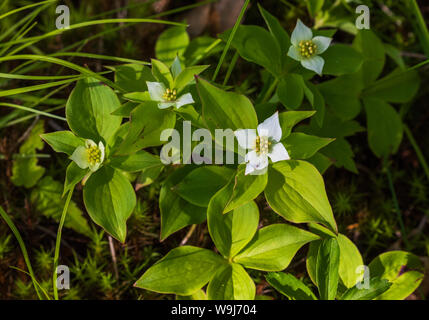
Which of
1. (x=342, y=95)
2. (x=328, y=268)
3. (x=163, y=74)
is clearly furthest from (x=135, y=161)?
(x=342, y=95)

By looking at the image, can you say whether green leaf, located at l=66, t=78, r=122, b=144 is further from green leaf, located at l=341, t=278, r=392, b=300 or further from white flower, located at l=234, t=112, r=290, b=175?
green leaf, located at l=341, t=278, r=392, b=300

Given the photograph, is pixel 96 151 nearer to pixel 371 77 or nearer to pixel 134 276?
pixel 134 276

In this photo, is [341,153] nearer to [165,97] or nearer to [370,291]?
[370,291]

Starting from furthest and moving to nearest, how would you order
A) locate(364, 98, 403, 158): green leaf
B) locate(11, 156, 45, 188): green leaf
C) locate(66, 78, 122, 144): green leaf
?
locate(364, 98, 403, 158): green leaf
locate(11, 156, 45, 188): green leaf
locate(66, 78, 122, 144): green leaf

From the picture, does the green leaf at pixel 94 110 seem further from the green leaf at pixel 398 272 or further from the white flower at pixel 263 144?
the green leaf at pixel 398 272

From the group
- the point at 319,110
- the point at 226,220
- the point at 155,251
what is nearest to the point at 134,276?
the point at 155,251

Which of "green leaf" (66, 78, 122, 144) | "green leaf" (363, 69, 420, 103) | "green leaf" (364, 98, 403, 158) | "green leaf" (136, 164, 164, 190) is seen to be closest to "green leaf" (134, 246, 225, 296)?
"green leaf" (136, 164, 164, 190)

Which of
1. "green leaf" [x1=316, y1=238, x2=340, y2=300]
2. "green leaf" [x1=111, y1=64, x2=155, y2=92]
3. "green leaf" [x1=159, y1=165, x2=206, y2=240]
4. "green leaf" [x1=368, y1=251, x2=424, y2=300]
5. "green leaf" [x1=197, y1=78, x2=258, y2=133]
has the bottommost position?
"green leaf" [x1=368, y1=251, x2=424, y2=300]
